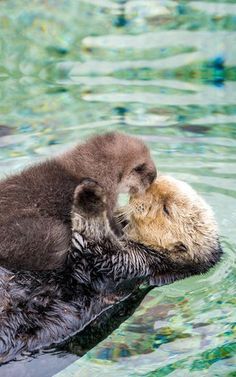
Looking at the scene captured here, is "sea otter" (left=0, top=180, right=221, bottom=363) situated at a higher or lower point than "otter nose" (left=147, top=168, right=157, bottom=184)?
lower

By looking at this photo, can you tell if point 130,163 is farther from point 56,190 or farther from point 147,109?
point 147,109

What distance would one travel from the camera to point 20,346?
349 cm

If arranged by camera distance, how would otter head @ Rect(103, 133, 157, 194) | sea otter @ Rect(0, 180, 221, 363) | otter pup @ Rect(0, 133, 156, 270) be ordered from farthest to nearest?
otter head @ Rect(103, 133, 157, 194), otter pup @ Rect(0, 133, 156, 270), sea otter @ Rect(0, 180, 221, 363)

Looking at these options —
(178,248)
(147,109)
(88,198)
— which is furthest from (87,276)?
(147,109)

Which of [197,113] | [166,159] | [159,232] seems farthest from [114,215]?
[197,113]

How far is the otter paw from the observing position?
151 inches

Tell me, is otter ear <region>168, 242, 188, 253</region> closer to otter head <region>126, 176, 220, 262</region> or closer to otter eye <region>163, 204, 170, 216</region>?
otter head <region>126, 176, 220, 262</region>

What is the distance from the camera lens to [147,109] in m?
6.44

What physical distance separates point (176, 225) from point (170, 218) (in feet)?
0.15

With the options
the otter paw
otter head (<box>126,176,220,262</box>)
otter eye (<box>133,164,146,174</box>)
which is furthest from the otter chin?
the otter paw

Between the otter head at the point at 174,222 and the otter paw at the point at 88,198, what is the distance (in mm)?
475

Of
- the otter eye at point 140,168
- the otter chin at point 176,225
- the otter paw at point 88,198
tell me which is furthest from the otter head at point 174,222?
the otter paw at point 88,198

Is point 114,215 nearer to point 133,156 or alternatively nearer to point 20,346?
point 133,156

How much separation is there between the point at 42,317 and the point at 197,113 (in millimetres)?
3107
